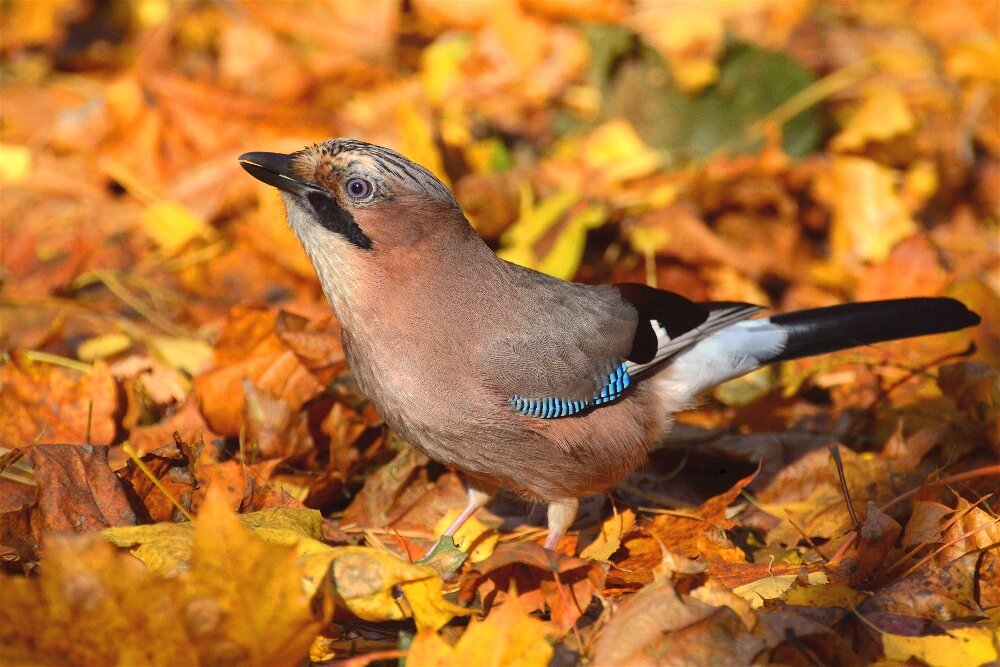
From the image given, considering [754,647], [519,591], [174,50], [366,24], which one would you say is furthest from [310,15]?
[754,647]

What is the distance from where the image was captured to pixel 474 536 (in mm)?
3523

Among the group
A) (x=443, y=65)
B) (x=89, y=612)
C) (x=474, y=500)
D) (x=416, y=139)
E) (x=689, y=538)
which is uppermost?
(x=443, y=65)

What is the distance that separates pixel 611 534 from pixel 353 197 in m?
1.33

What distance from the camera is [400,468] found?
367cm

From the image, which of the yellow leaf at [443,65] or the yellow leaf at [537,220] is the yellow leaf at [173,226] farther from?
the yellow leaf at [443,65]

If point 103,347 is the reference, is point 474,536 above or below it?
below

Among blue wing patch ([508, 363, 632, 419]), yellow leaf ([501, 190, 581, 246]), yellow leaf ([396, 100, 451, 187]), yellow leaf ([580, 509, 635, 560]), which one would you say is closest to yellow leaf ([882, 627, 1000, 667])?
yellow leaf ([580, 509, 635, 560])

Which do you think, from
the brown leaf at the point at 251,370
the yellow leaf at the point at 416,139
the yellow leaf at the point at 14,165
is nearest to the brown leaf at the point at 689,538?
the brown leaf at the point at 251,370

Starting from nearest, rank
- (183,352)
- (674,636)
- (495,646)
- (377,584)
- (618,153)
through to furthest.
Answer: (495,646), (674,636), (377,584), (183,352), (618,153)

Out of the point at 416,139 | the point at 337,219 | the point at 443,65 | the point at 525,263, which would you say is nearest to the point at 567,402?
the point at 337,219

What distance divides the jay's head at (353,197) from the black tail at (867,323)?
1.45m

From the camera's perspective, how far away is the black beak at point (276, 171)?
3.14m

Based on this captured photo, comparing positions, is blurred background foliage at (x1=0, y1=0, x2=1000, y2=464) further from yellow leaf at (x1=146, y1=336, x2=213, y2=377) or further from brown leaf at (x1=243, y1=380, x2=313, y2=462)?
brown leaf at (x1=243, y1=380, x2=313, y2=462)

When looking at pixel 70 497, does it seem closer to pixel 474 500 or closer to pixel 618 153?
pixel 474 500
